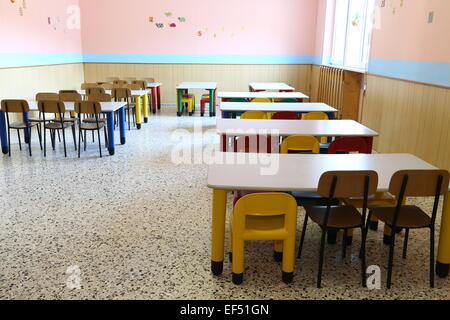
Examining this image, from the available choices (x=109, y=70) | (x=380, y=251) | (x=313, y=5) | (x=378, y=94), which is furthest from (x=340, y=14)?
(x=380, y=251)

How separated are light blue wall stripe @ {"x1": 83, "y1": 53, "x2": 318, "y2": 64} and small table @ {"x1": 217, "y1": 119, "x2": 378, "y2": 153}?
21.3 feet

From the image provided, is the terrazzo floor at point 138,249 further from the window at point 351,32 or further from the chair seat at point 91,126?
the window at point 351,32

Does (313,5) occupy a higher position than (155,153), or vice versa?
(313,5)

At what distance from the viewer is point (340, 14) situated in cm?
898

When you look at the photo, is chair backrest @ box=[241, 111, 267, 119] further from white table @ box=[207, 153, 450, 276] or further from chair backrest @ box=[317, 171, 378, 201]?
chair backrest @ box=[317, 171, 378, 201]

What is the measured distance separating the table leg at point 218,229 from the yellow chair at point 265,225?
0.33 feet

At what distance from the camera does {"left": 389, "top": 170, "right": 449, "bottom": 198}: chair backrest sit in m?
2.38

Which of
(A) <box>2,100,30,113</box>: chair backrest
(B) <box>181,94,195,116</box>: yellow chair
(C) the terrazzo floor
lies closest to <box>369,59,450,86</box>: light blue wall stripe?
(C) the terrazzo floor

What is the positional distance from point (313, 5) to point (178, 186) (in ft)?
25.6

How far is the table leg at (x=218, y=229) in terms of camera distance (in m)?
2.52

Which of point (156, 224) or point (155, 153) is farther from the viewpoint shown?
point (155, 153)

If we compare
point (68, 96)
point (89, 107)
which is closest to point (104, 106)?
point (89, 107)
